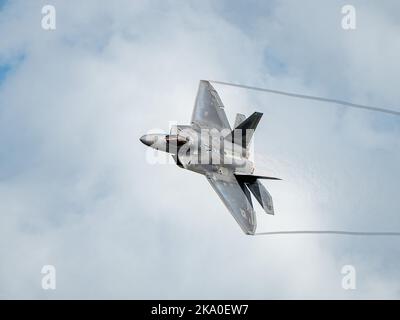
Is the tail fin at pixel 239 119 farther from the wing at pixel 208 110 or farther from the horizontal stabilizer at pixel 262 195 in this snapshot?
the horizontal stabilizer at pixel 262 195

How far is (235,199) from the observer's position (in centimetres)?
6231

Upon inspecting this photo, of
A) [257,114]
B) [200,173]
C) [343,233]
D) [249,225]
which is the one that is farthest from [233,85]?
Answer: [343,233]

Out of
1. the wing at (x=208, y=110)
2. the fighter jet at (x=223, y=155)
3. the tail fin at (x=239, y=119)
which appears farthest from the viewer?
the tail fin at (x=239, y=119)

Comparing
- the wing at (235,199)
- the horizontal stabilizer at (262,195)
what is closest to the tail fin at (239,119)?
the wing at (235,199)

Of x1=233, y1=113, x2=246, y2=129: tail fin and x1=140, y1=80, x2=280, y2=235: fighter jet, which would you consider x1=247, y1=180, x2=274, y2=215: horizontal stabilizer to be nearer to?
x1=140, y1=80, x2=280, y2=235: fighter jet

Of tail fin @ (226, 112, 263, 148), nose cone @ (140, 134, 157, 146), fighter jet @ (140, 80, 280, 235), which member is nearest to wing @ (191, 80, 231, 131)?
fighter jet @ (140, 80, 280, 235)

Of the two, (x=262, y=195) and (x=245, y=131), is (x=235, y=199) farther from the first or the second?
(x=245, y=131)

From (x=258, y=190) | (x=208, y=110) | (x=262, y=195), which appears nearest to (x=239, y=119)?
(x=208, y=110)

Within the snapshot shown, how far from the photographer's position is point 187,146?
204ft

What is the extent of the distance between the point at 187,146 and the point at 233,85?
683 cm

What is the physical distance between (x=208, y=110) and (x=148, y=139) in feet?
28.3

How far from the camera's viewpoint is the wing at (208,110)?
66.6m

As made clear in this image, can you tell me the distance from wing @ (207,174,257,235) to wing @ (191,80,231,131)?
5.62m

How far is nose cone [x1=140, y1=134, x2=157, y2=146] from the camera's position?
201 ft
